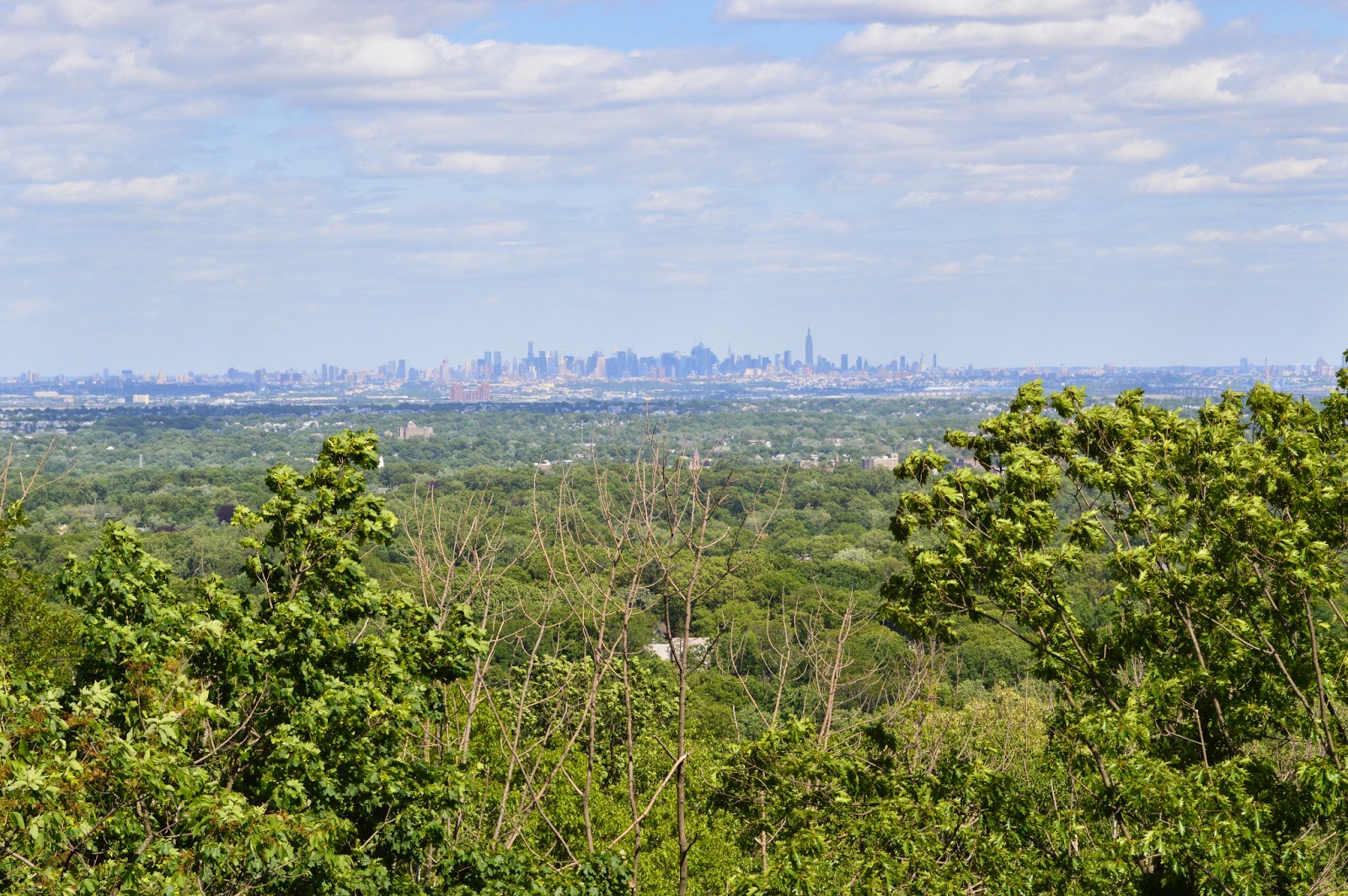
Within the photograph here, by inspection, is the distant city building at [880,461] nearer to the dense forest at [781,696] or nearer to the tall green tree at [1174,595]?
the tall green tree at [1174,595]

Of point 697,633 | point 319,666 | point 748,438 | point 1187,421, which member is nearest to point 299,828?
point 319,666

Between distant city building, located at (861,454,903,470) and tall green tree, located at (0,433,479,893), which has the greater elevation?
tall green tree, located at (0,433,479,893)

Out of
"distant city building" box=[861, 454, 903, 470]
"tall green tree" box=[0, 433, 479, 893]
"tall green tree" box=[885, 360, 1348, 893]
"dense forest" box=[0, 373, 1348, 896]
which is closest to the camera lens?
"tall green tree" box=[0, 433, 479, 893]

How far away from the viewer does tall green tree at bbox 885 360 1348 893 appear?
8820 mm

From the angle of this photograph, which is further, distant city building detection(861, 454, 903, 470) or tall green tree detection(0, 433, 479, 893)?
distant city building detection(861, 454, 903, 470)

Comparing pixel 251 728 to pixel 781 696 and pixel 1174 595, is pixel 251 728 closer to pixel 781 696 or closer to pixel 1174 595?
pixel 781 696

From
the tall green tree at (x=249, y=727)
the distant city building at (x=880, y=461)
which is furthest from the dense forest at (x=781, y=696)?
the distant city building at (x=880, y=461)

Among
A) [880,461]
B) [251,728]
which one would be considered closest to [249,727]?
[251,728]

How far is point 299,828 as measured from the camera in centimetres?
790

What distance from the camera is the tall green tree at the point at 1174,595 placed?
8820 mm

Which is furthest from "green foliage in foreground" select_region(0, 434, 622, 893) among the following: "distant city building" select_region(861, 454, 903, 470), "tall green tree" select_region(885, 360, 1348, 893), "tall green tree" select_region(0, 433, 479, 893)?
"distant city building" select_region(861, 454, 903, 470)

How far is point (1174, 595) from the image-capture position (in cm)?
995

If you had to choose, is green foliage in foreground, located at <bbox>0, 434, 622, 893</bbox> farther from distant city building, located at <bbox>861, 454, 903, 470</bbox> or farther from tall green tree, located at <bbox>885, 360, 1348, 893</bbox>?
distant city building, located at <bbox>861, 454, 903, 470</bbox>

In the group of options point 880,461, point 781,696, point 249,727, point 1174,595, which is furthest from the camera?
point 880,461
